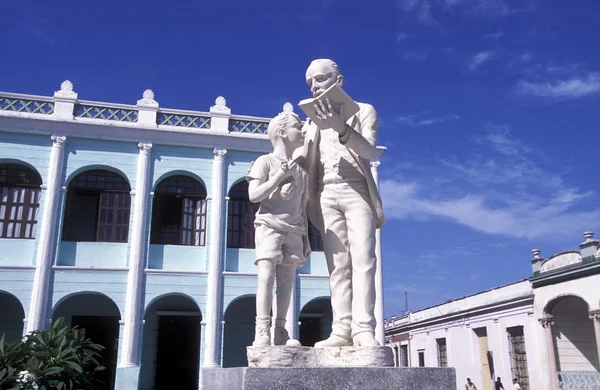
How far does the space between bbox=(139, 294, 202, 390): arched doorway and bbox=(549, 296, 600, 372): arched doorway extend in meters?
10.5

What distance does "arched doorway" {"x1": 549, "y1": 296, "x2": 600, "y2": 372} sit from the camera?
17328 mm

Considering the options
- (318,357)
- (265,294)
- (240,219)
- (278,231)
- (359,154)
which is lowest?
(318,357)

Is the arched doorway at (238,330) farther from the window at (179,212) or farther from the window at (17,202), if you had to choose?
the window at (17,202)

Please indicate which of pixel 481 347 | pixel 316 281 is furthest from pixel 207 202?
pixel 481 347

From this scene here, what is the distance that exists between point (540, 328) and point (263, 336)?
1610cm

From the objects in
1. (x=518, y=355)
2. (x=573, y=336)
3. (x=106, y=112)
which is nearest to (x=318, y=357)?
(x=106, y=112)

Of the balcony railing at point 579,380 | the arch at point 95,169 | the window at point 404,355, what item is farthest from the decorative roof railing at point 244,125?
the window at point 404,355

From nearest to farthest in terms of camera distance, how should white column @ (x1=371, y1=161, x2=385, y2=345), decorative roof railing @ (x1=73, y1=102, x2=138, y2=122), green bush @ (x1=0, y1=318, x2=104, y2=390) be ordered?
green bush @ (x1=0, y1=318, x2=104, y2=390)
white column @ (x1=371, y1=161, x2=385, y2=345)
decorative roof railing @ (x1=73, y1=102, x2=138, y2=122)

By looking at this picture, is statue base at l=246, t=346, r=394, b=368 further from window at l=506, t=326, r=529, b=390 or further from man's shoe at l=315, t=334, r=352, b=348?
window at l=506, t=326, r=529, b=390

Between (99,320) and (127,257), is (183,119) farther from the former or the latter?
(99,320)

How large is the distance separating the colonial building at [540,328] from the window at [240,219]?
893 cm

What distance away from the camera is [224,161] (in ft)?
53.3

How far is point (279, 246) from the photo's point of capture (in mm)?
4070

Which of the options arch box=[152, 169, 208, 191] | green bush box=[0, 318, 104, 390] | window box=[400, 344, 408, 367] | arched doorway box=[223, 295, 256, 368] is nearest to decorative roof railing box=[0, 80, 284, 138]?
arch box=[152, 169, 208, 191]
